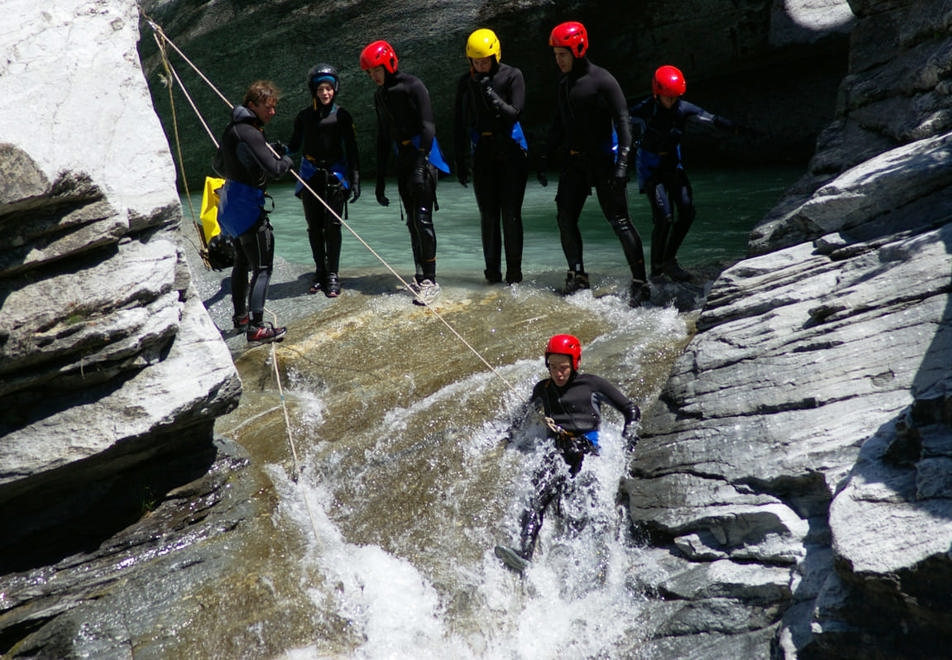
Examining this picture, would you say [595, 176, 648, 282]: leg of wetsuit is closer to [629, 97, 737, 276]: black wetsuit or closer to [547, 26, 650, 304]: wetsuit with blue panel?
[547, 26, 650, 304]: wetsuit with blue panel

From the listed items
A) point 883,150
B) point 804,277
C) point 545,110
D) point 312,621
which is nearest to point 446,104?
point 545,110

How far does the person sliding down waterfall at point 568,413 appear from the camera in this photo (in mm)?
5816

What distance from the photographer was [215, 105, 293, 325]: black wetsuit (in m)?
7.42

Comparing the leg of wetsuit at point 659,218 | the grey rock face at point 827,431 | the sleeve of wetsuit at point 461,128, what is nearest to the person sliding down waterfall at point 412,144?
the sleeve of wetsuit at point 461,128

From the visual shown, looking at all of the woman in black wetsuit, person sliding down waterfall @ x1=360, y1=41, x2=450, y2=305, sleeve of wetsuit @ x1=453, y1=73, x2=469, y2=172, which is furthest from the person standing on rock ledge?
sleeve of wetsuit @ x1=453, y1=73, x2=469, y2=172

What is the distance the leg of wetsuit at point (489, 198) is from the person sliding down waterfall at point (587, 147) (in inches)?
20.1

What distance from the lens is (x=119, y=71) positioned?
6.14 meters

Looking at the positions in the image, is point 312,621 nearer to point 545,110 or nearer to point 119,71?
point 119,71

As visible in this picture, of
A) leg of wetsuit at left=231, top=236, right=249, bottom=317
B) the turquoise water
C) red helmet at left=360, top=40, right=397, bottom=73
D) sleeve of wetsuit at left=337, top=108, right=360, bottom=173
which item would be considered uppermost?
red helmet at left=360, top=40, right=397, bottom=73

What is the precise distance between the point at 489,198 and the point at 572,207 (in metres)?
0.82

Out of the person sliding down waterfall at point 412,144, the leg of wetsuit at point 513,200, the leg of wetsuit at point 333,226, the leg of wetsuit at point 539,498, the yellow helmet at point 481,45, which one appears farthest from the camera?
the leg of wetsuit at point 333,226

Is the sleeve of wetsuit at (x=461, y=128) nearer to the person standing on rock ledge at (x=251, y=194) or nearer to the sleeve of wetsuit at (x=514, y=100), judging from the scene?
the sleeve of wetsuit at (x=514, y=100)

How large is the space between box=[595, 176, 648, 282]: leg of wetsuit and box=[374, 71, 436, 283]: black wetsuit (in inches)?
64.2

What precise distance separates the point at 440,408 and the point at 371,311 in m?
2.08
